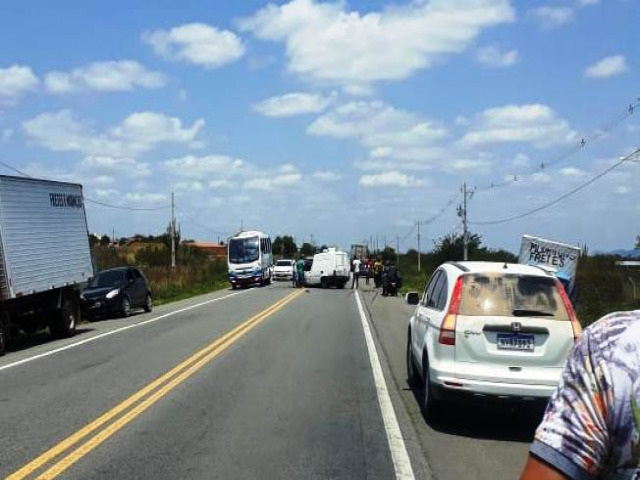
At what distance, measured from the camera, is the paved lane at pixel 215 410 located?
6.70m

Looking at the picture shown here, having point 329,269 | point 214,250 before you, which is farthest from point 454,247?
point 214,250

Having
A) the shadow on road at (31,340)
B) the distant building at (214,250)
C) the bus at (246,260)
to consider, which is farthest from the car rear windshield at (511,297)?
the distant building at (214,250)

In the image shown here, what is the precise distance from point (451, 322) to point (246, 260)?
1642 inches

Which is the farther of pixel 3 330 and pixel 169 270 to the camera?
pixel 169 270

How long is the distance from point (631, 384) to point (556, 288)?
22.4ft

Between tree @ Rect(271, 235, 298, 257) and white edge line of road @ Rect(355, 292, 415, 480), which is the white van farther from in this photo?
tree @ Rect(271, 235, 298, 257)

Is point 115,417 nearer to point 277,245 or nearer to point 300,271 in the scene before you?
point 300,271

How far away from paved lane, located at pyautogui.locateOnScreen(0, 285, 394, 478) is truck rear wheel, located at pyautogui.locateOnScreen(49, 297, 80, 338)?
242 centimetres

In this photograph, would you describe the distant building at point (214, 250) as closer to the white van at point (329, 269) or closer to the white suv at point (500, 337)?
the white van at point (329, 269)

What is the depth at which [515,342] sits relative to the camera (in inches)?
322

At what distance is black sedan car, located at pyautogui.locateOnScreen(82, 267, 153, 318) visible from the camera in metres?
24.9

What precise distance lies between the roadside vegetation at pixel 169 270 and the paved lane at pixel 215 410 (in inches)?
474

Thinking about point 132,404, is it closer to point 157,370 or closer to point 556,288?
point 157,370

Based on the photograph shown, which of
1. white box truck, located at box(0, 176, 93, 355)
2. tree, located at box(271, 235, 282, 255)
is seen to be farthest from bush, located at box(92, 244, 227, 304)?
tree, located at box(271, 235, 282, 255)
